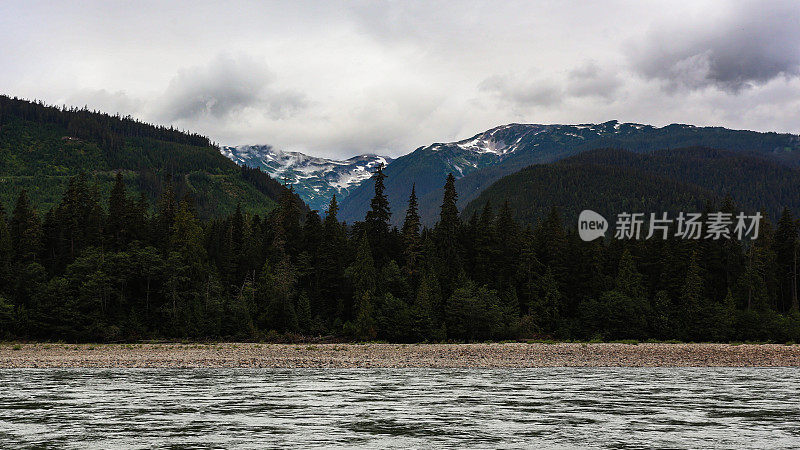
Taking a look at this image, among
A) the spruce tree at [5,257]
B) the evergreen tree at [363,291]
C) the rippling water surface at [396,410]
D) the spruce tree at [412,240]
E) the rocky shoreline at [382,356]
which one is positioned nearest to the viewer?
the rippling water surface at [396,410]

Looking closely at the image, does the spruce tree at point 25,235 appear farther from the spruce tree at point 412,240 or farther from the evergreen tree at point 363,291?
the spruce tree at point 412,240

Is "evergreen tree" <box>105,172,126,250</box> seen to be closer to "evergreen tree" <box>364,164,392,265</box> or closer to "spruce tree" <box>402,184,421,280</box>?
"evergreen tree" <box>364,164,392,265</box>

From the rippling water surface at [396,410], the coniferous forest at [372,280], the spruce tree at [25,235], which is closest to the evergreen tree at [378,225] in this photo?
the coniferous forest at [372,280]

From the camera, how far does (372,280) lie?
85.2 meters

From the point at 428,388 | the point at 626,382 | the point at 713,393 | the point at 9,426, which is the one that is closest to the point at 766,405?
the point at 713,393

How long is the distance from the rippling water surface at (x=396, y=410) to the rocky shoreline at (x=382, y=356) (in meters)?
8.57

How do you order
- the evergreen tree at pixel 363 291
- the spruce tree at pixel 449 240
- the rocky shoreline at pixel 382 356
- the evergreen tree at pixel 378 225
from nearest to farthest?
the rocky shoreline at pixel 382 356
the evergreen tree at pixel 363 291
the spruce tree at pixel 449 240
the evergreen tree at pixel 378 225

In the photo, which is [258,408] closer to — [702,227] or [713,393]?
[713,393]

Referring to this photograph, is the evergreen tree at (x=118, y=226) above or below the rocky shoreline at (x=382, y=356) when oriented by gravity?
above

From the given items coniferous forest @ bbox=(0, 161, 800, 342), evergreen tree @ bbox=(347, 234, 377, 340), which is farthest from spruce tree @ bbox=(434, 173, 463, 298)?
A: evergreen tree @ bbox=(347, 234, 377, 340)

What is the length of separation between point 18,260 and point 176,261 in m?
25.3

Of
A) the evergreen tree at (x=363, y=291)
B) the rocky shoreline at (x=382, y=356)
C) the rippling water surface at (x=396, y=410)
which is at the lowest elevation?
the rocky shoreline at (x=382, y=356)

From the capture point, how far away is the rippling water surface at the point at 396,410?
58.7 ft

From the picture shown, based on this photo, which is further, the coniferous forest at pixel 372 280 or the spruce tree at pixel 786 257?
the spruce tree at pixel 786 257
